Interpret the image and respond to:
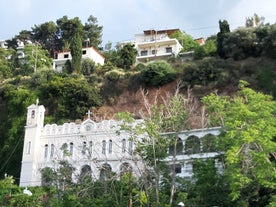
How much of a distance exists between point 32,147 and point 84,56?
81.0 ft

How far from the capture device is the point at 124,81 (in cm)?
5262

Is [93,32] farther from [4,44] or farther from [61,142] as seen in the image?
[61,142]

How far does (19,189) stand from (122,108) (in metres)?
15.5

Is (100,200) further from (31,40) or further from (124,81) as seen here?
(31,40)

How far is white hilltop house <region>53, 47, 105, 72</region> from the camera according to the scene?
66.1 meters

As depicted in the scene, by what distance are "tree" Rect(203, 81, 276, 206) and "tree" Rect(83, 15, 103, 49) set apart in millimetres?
54457

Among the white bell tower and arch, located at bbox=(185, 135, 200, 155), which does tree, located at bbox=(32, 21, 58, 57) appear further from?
arch, located at bbox=(185, 135, 200, 155)

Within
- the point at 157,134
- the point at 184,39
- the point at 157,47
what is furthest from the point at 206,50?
the point at 157,134

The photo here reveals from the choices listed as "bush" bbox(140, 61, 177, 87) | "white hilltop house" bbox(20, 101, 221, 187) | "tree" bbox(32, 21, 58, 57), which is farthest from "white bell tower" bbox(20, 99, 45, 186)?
"tree" bbox(32, 21, 58, 57)

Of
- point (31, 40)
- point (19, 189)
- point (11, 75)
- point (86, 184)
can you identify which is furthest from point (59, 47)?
point (86, 184)

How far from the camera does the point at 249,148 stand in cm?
2431

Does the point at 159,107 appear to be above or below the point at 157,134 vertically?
above

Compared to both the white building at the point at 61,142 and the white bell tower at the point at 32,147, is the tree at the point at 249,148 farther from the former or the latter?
the white bell tower at the point at 32,147

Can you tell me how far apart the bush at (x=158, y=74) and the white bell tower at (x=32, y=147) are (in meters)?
11.8
